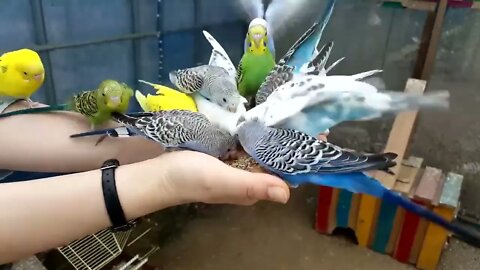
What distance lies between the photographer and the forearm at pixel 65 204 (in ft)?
1.62

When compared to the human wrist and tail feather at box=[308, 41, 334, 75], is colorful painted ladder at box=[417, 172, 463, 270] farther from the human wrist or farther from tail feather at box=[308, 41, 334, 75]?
the human wrist

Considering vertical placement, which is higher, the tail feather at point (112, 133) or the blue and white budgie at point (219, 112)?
the blue and white budgie at point (219, 112)

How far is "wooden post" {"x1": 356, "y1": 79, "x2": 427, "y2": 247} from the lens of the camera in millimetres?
1100

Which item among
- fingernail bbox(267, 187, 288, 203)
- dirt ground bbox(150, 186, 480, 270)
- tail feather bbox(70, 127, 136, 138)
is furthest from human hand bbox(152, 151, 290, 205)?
dirt ground bbox(150, 186, 480, 270)

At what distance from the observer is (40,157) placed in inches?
26.2

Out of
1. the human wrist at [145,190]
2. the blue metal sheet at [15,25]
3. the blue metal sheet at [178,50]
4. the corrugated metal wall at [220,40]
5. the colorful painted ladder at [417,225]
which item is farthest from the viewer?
the blue metal sheet at [178,50]

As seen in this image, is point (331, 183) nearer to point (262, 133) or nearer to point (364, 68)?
point (262, 133)

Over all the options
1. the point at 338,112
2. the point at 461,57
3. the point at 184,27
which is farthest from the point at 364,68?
the point at 338,112

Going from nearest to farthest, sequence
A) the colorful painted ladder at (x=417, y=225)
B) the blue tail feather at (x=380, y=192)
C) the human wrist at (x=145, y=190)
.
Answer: the blue tail feather at (x=380, y=192), the human wrist at (x=145, y=190), the colorful painted ladder at (x=417, y=225)

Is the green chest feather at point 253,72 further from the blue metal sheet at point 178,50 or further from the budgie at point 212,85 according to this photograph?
the blue metal sheet at point 178,50

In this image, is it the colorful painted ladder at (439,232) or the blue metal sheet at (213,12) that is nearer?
the colorful painted ladder at (439,232)

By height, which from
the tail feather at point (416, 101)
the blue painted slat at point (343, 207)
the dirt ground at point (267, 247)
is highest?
the tail feather at point (416, 101)

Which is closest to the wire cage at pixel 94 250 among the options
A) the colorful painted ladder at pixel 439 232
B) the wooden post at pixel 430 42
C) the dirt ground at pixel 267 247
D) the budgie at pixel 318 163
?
the dirt ground at pixel 267 247

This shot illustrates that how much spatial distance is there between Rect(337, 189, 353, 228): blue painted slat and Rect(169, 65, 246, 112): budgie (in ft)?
2.41
